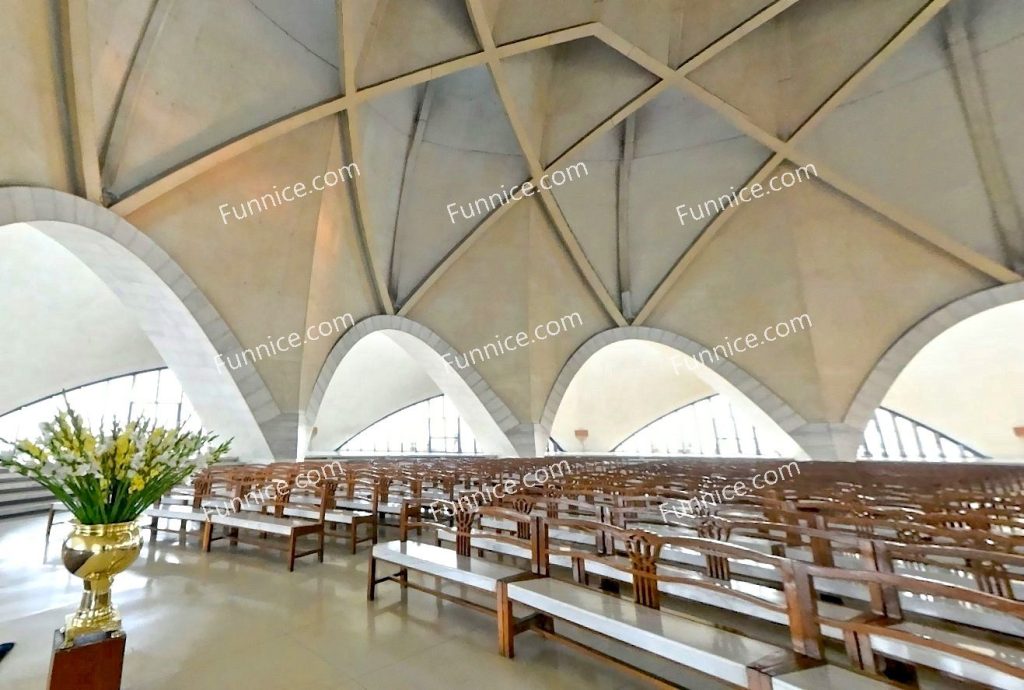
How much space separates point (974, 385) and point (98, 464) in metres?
22.9

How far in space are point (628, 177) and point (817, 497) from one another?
11778 millimetres

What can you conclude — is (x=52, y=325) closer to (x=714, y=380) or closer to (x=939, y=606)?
(x=939, y=606)

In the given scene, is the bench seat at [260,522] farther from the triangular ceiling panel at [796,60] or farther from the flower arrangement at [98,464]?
the triangular ceiling panel at [796,60]

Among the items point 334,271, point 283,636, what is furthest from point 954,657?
point 334,271

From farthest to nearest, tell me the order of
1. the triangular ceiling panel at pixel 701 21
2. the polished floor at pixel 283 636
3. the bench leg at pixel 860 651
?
the triangular ceiling panel at pixel 701 21 → the polished floor at pixel 283 636 → the bench leg at pixel 860 651

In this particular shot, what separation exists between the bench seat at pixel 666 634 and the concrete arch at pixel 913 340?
13236mm

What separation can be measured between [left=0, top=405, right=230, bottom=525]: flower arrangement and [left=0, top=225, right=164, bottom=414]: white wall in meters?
13.6

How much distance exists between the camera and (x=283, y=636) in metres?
2.74

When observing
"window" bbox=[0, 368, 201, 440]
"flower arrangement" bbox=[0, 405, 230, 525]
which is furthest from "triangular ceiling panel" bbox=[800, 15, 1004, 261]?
"window" bbox=[0, 368, 201, 440]

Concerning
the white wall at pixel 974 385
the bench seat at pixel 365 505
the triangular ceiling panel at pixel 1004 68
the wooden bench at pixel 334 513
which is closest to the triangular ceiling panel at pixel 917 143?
the triangular ceiling panel at pixel 1004 68

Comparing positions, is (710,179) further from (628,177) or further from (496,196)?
(496,196)

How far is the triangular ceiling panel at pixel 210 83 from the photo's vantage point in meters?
7.61

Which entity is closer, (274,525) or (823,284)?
(274,525)

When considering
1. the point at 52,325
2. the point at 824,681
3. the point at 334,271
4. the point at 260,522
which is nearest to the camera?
the point at 824,681
